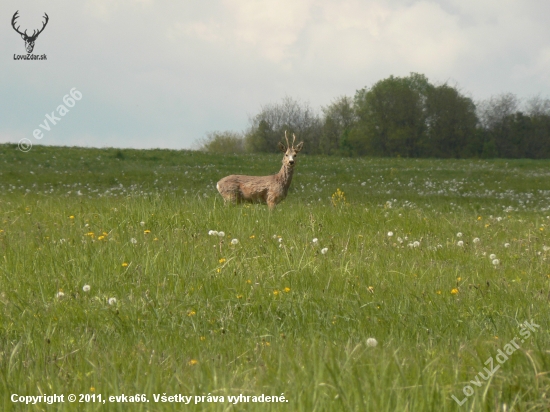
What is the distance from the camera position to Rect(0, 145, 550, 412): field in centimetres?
286

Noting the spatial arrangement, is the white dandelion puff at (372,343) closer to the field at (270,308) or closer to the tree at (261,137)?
the field at (270,308)

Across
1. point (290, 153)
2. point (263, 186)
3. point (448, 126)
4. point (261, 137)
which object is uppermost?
point (448, 126)

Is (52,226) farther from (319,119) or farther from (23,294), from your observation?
(319,119)

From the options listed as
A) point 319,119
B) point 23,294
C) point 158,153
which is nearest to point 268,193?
point 23,294

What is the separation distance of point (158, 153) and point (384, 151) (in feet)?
124

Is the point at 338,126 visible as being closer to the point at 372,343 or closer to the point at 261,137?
the point at 261,137

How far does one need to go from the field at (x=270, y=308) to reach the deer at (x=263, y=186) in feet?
4.08

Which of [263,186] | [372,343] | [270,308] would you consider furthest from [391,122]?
[372,343]

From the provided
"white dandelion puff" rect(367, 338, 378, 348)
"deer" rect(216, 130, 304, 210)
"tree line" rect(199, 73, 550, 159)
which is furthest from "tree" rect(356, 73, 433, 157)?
"white dandelion puff" rect(367, 338, 378, 348)

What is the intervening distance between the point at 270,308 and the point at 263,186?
21.9 feet

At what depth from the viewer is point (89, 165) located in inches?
1079

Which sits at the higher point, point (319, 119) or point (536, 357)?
point (319, 119)

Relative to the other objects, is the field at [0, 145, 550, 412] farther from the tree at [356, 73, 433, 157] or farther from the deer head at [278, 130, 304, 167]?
the tree at [356, 73, 433, 157]

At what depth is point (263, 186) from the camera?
11.3m
